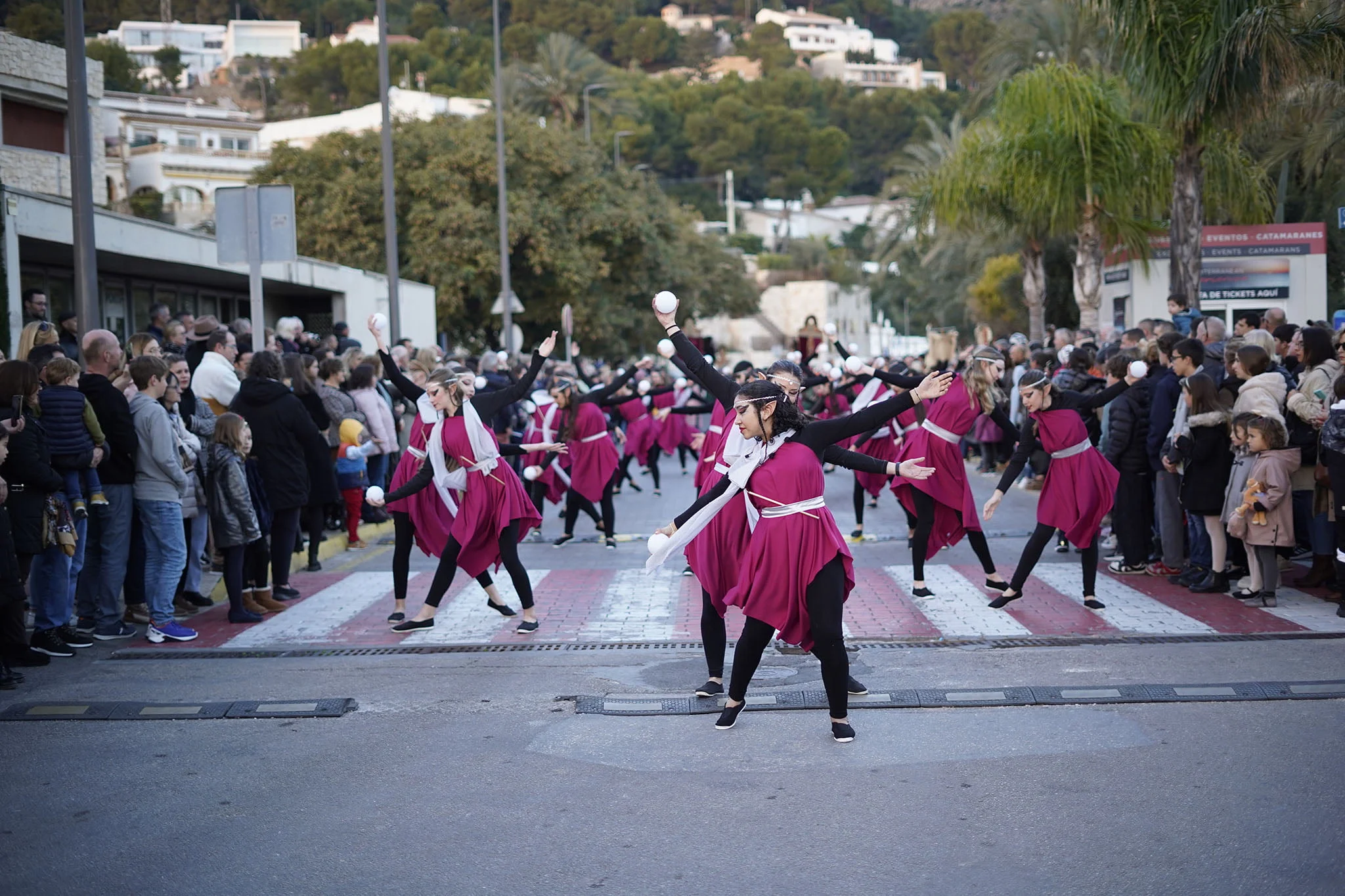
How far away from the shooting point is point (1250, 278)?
21.2 m

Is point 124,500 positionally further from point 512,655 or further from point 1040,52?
point 1040,52

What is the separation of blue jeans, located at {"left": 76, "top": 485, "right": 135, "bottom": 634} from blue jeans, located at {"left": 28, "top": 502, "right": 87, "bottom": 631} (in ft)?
1.23

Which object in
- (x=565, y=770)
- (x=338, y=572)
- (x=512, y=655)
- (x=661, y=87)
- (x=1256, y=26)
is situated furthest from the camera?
(x=661, y=87)

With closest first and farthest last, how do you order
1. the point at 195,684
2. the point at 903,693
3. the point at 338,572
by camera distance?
the point at 903,693 < the point at 195,684 < the point at 338,572

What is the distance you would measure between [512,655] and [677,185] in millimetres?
110160

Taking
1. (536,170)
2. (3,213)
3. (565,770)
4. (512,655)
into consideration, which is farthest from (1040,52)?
(565,770)

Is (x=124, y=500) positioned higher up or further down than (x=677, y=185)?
further down

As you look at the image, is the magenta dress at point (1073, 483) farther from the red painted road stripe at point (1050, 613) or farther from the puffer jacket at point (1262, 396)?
the puffer jacket at point (1262, 396)

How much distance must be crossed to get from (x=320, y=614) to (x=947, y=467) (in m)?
4.75

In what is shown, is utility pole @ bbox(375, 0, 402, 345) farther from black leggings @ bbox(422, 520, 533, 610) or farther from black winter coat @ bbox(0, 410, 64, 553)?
black winter coat @ bbox(0, 410, 64, 553)

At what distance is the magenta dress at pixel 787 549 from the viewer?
6.57 meters

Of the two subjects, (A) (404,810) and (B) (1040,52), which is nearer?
(A) (404,810)

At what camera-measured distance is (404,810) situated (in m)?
5.59

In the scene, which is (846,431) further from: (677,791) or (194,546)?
(194,546)
